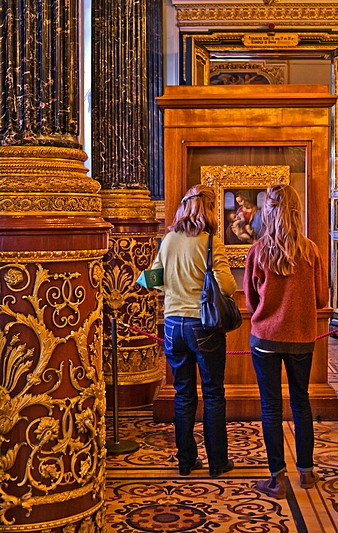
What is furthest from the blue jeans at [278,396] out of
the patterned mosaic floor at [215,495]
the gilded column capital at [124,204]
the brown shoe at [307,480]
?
the gilded column capital at [124,204]

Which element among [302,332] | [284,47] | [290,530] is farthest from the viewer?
[284,47]

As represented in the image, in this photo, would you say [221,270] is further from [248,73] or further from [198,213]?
[248,73]

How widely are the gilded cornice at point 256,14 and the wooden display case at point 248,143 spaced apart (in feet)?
17.8

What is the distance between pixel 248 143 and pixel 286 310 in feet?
7.23

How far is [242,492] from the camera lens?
198 inches

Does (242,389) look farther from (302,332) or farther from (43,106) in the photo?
(43,106)

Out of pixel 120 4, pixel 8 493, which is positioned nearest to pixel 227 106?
pixel 120 4

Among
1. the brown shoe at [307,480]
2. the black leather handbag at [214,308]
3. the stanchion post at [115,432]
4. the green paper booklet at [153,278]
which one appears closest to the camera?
the black leather handbag at [214,308]

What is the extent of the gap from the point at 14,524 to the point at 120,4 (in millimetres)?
5004

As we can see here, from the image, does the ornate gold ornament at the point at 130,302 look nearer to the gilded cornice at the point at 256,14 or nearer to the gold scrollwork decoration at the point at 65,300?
the gold scrollwork decoration at the point at 65,300

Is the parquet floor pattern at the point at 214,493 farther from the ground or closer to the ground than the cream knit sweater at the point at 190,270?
closer to the ground

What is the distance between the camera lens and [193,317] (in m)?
5.16

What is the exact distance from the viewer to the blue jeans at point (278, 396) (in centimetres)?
486

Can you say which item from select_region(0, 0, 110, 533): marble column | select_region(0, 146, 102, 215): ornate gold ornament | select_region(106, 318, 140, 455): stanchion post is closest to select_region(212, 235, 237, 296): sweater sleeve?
select_region(106, 318, 140, 455): stanchion post
